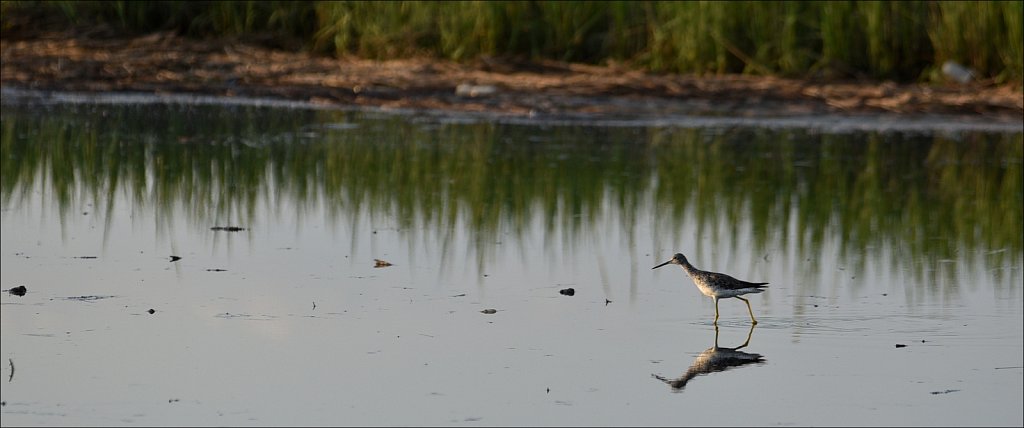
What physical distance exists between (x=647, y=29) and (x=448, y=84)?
6.71ft

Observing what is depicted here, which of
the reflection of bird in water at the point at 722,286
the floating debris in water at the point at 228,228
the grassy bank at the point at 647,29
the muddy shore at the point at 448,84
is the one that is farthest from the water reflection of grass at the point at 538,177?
the grassy bank at the point at 647,29

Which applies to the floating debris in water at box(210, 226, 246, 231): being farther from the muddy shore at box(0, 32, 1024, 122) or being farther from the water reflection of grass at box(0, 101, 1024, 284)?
the muddy shore at box(0, 32, 1024, 122)

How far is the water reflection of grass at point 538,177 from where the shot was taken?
27.6ft

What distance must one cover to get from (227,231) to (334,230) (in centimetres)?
50

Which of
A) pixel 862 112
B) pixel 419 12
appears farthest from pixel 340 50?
pixel 862 112

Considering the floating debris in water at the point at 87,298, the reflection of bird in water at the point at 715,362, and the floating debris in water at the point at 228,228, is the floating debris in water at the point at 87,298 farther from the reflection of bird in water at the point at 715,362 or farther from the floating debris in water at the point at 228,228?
the reflection of bird in water at the point at 715,362

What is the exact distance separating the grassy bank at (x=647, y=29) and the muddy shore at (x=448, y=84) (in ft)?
0.93

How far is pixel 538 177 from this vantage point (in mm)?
10023

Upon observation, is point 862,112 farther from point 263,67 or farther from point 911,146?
point 263,67

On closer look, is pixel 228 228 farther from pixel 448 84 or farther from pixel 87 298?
pixel 448 84

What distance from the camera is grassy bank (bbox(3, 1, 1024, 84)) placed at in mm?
13984

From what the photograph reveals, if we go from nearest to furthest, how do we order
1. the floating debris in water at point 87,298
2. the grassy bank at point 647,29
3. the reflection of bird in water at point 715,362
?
the reflection of bird in water at point 715,362 → the floating debris in water at point 87,298 → the grassy bank at point 647,29

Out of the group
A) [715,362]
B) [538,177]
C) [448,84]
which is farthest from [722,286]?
[448,84]

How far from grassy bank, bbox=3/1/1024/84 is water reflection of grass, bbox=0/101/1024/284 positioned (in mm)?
1519
